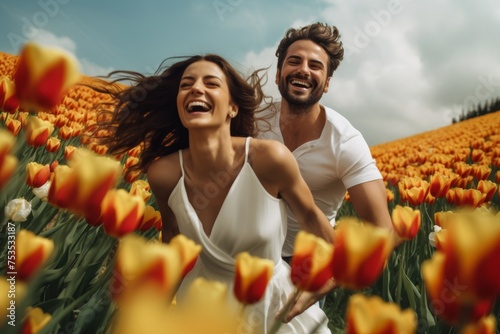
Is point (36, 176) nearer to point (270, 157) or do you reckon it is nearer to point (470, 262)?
point (270, 157)

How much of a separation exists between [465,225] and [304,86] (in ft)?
9.29

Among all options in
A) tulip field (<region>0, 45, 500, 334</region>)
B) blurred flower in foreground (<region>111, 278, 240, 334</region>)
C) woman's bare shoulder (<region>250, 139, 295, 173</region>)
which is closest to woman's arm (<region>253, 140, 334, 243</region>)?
woman's bare shoulder (<region>250, 139, 295, 173</region>)

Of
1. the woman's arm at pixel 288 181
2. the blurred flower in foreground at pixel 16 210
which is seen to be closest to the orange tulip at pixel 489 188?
the woman's arm at pixel 288 181

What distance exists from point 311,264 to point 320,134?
2.35m

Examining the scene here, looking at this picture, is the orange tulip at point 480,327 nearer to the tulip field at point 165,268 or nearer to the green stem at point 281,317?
the tulip field at point 165,268

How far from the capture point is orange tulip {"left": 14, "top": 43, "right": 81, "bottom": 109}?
3.92 feet

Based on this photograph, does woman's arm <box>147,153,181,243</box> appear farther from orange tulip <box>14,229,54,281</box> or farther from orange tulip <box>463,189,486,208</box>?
orange tulip <box>463,189,486,208</box>

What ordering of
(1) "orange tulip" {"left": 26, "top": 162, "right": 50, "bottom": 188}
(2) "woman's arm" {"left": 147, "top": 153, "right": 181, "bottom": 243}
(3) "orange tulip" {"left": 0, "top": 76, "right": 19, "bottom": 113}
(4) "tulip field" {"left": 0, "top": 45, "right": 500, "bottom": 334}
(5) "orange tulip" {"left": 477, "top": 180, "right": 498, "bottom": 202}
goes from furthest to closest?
1. (5) "orange tulip" {"left": 477, "top": 180, "right": 498, "bottom": 202}
2. (2) "woman's arm" {"left": 147, "top": 153, "right": 181, "bottom": 243}
3. (3) "orange tulip" {"left": 0, "top": 76, "right": 19, "bottom": 113}
4. (1) "orange tulip" {"left": 26, "top": 162, "right": 50, "bottom": 188}
5. (4) "tulip field" {"left": 0, "top": 45, "right": 500, "bottom": 334}

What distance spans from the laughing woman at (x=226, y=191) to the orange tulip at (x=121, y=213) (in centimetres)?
102

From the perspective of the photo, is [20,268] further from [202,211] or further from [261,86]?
[261,86]

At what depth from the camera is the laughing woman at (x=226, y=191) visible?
7.80ft

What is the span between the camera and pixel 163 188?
102 inches

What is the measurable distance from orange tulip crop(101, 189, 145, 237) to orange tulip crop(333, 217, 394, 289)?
0.60 metres

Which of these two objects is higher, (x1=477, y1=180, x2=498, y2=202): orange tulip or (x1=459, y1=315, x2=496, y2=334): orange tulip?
(x1=477, y1=180, x2=498, y2=202): orange tulip
